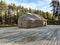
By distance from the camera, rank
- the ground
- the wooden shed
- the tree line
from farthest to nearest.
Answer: the tree line → the wooden shed → the ground

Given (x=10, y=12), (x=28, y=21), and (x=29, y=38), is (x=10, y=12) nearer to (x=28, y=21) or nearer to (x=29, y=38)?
(x=28, y=21)

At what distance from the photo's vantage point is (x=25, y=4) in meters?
34.7

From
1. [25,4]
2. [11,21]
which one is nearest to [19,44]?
[11,21]

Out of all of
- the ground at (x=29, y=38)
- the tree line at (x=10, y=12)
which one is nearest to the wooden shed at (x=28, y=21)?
the tree line at (x=10, y=12)

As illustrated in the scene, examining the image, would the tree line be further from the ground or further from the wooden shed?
the ground

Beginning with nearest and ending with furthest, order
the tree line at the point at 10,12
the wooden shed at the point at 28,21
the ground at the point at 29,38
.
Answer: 1. the ground at the point at 29,38
2. the wooden shed at the point at 28,21
3. the tree line at the point at 10,12

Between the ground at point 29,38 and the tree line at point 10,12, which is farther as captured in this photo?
the tree line at point 10,12

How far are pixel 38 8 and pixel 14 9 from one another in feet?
20.8

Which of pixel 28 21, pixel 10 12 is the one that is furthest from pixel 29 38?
pixel 10 12

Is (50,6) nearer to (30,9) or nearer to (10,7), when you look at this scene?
(30,9)

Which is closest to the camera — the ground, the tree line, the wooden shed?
the ground

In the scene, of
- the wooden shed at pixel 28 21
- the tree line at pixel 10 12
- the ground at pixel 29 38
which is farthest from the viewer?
the tree line at pixel 10 12

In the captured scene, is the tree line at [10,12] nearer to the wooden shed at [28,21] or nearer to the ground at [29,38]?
the wooden shed at [28,21]

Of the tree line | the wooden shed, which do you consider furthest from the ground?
the tree line
